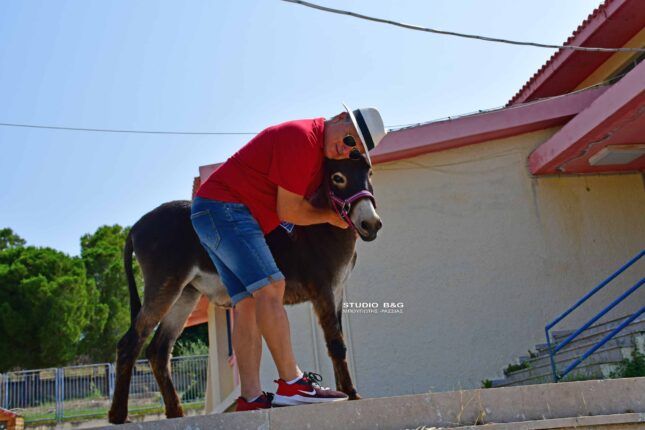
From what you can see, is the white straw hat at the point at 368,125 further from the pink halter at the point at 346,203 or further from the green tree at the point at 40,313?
the green tree at the point at 40,313

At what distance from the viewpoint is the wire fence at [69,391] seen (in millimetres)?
20281

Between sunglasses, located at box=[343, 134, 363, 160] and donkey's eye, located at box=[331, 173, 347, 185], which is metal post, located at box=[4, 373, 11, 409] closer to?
donkey's eye, located at box=[331, 173, 347, 185]

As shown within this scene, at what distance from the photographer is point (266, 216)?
4.66 meters

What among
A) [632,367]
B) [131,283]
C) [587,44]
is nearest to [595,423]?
[131,283]

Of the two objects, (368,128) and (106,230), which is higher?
(106,230)

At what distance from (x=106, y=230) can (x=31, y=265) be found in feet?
21.3

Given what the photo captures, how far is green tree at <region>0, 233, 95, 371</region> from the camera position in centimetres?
2852

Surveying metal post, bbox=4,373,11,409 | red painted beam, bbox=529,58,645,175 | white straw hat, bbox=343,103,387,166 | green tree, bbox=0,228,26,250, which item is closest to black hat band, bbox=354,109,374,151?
white straw hat, bbox=343,103,387,166

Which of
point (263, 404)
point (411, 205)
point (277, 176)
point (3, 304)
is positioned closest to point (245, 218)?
point (277, 176)

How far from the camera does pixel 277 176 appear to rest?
14.5ft

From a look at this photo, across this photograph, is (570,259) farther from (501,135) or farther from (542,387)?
(542,387)

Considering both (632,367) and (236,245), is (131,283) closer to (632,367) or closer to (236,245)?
(236,245)

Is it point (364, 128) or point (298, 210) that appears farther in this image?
point (364, 128)

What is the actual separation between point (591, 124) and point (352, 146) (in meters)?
6.58
